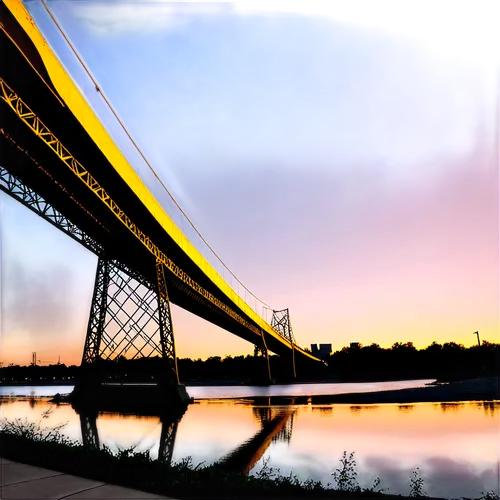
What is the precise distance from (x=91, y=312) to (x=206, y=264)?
11.6m

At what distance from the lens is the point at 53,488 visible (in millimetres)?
5578

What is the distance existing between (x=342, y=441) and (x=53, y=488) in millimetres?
13821

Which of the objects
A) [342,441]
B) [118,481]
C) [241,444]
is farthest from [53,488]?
[342,441]

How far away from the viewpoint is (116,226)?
30938 millimetres

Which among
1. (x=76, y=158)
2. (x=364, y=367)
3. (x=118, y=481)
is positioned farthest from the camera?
(x=364, y=367)

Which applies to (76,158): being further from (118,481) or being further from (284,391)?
(284,391)

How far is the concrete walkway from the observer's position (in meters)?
5.21

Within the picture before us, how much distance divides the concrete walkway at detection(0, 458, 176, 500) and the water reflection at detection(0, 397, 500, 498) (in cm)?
558

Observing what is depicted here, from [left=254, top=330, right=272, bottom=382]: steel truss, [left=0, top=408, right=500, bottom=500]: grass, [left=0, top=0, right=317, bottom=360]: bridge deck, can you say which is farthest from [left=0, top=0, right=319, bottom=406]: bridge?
[left=254, top=330, right=272, bottom=382]: steel truss

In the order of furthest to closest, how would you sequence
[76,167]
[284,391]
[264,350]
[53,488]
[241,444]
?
[264,350] → [284,391] → [76,167] → [241,444] → [53,488]

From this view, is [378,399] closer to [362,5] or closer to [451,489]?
[451,489]

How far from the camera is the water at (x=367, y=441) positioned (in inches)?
462

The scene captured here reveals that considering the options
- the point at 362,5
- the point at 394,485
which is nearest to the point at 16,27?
the point at 362,5

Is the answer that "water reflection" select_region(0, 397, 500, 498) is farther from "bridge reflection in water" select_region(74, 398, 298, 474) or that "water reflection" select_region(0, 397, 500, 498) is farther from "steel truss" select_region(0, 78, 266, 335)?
"steel truss" select_region(0, 78, 266, 335)
